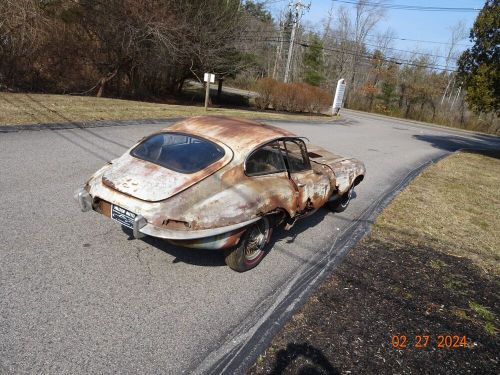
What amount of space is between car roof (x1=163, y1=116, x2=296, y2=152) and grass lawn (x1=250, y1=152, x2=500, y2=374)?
1.90 metres

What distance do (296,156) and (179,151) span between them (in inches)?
67.4

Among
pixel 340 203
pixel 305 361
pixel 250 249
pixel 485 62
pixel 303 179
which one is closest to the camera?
pixel 305 361

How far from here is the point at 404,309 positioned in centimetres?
400

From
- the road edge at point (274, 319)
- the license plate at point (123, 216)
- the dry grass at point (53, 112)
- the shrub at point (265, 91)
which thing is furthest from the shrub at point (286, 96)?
the license plate at point (123, 216)

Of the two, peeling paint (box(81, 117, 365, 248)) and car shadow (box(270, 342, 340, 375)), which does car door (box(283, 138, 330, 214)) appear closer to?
peeling paint (box(81, 117, 365, 248))

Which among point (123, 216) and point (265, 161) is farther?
point (265, 161)

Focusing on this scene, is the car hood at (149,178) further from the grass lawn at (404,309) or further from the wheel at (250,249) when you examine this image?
the grass lawn at (404,309)

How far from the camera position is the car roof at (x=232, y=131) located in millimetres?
4262

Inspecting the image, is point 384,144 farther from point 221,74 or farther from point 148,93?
point 148,93

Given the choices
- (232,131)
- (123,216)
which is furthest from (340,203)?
(123,216)

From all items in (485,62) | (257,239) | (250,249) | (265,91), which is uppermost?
(485,62)

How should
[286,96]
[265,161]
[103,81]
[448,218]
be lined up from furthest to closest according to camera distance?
[286,96], [103,81], [448,218], [265,161]

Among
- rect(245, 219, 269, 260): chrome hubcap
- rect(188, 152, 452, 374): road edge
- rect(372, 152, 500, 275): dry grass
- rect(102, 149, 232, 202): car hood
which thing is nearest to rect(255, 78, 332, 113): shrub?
rect(372, 152, 500, 275): dry grass

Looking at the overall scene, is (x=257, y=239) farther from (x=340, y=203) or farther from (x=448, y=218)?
(x=448, y=218)
